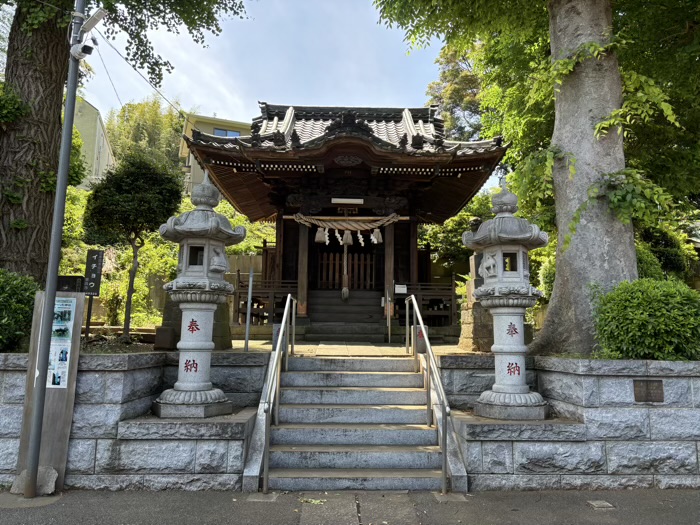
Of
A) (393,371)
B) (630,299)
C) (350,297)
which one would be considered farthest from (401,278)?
(630,299)

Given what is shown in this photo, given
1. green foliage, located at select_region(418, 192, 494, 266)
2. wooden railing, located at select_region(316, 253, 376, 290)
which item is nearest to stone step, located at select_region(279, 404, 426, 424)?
wooden railing, located at select_region(316, 253, 376, 290)

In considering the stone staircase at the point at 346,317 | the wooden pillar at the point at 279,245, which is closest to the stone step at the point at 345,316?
the stone staircase at the point at 346,317

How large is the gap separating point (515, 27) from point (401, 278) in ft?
19.6

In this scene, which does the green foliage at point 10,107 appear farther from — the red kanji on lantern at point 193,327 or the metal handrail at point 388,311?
the metal handrail at point 388,311

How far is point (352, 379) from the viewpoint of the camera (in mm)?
5418

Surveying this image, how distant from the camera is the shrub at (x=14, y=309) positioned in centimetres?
428

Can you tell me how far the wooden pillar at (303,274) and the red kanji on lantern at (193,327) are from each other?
16.4 feet

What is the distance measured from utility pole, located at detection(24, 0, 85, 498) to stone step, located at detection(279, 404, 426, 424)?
2187 mm

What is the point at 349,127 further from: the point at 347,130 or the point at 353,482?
the point at 353,482

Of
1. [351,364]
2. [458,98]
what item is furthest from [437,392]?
[458,98]

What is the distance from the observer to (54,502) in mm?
3670

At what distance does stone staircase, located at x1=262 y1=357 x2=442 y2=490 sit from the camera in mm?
4020

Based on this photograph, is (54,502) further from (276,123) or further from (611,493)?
(276,123)

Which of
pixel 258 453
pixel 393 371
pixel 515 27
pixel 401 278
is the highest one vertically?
pixel 515 27
